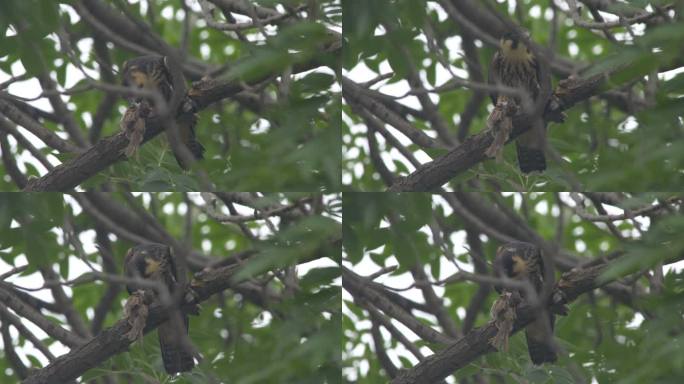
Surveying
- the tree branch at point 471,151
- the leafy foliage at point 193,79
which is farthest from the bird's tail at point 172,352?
the tree branch at point 471,151

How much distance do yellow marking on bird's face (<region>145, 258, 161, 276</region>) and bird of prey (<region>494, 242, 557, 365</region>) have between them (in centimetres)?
119

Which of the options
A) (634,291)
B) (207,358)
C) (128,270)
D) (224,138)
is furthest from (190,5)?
(634,291)

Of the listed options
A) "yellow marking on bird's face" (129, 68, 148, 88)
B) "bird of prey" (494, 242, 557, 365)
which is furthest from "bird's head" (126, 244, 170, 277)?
"bird of prey" (494, 242, 557, 365)

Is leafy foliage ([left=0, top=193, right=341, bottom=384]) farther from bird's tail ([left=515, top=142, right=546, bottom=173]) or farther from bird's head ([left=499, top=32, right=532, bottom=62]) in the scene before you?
bird's head ([left=499, top=32, right=532, bottom=62])

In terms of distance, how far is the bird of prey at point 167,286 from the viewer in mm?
3877

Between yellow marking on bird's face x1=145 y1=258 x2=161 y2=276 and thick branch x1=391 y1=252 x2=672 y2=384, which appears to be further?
yellow marking on bird's face x1=145 y1=258 x2=161 y2=276

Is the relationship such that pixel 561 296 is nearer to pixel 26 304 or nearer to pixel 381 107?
pixel 381 107

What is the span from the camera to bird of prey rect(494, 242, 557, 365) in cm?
377

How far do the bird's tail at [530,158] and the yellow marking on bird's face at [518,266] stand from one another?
32cm

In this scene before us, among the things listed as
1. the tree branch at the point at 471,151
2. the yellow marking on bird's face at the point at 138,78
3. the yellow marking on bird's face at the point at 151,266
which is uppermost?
the yellow marking on bird's face at the point at 138,78

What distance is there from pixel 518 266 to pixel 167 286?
48.5 inches

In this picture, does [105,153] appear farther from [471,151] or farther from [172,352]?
Result: [471,151]

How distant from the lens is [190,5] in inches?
167

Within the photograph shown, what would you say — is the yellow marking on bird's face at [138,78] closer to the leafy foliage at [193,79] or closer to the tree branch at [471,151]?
the leafy foliage at [193,79]
